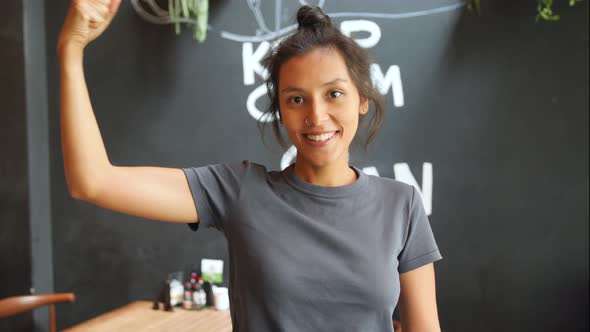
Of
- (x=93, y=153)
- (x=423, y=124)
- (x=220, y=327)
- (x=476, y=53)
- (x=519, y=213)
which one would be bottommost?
(x=220, y=327)

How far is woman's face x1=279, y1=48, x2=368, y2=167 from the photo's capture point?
0.93m

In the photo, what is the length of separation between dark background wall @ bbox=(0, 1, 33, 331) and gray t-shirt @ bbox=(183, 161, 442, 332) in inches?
82.4

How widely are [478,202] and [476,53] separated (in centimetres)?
64

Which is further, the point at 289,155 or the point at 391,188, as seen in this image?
the point at 289,155

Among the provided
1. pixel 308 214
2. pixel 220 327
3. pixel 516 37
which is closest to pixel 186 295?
pixel 220 327

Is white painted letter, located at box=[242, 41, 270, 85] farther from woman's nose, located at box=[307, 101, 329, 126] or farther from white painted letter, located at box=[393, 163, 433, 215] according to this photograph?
woman's nose, located at box=[307, 101, 329, 126]

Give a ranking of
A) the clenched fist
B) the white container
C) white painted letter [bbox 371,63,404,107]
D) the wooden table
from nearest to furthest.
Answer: the clenched fist, the wooden table, white painted letter [bbox 371,63,404,107], the white container

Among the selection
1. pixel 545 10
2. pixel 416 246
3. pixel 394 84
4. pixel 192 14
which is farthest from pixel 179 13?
pixel 416 246

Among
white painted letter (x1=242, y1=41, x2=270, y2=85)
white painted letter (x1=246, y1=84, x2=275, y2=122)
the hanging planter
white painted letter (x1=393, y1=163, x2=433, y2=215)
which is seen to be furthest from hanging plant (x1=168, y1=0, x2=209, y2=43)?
white painted letter (x1=393, y1=163, x2=433, y2=215)

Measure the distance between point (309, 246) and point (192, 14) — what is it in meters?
1.84

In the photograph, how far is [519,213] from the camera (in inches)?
78.0

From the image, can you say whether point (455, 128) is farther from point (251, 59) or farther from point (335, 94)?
point (335, 94)

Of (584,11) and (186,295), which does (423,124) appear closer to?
(584,11)

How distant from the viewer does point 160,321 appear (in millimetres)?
2104
